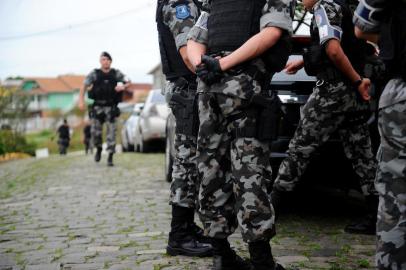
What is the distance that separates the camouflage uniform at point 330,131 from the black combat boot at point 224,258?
1.16 meters

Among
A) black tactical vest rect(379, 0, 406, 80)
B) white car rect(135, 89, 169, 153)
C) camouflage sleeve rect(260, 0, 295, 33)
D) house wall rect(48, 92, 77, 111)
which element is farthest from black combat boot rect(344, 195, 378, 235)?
house wall rect(48, 92, 77, 111)

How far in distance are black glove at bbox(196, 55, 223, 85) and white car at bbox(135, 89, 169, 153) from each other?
9923 millimetres

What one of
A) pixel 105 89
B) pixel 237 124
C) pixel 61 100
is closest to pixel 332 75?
pixel 237 124

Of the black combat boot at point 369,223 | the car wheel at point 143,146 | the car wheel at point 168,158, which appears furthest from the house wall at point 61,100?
the black combat boot at point 369,223

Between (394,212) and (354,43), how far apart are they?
7.31 ft

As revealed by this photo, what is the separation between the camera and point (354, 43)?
4.44m

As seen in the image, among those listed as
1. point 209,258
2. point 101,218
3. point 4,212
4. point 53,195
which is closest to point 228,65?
point 209,258

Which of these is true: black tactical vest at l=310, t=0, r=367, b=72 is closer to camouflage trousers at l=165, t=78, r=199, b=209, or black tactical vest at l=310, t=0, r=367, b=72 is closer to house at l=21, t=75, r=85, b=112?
camouflage trousers at l=165, t=78, r=199, b=209

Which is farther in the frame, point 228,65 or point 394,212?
point 228,65

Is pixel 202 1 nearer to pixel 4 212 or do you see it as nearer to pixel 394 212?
pixel 394 212

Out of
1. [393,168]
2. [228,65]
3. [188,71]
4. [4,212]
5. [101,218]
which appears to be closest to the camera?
[393,168]

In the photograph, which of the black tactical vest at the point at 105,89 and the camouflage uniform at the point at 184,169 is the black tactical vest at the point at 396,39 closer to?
the camouflage uniform at the point at 184,169

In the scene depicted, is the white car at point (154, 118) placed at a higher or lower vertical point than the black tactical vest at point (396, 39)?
lower

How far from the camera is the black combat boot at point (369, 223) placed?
4598mm
